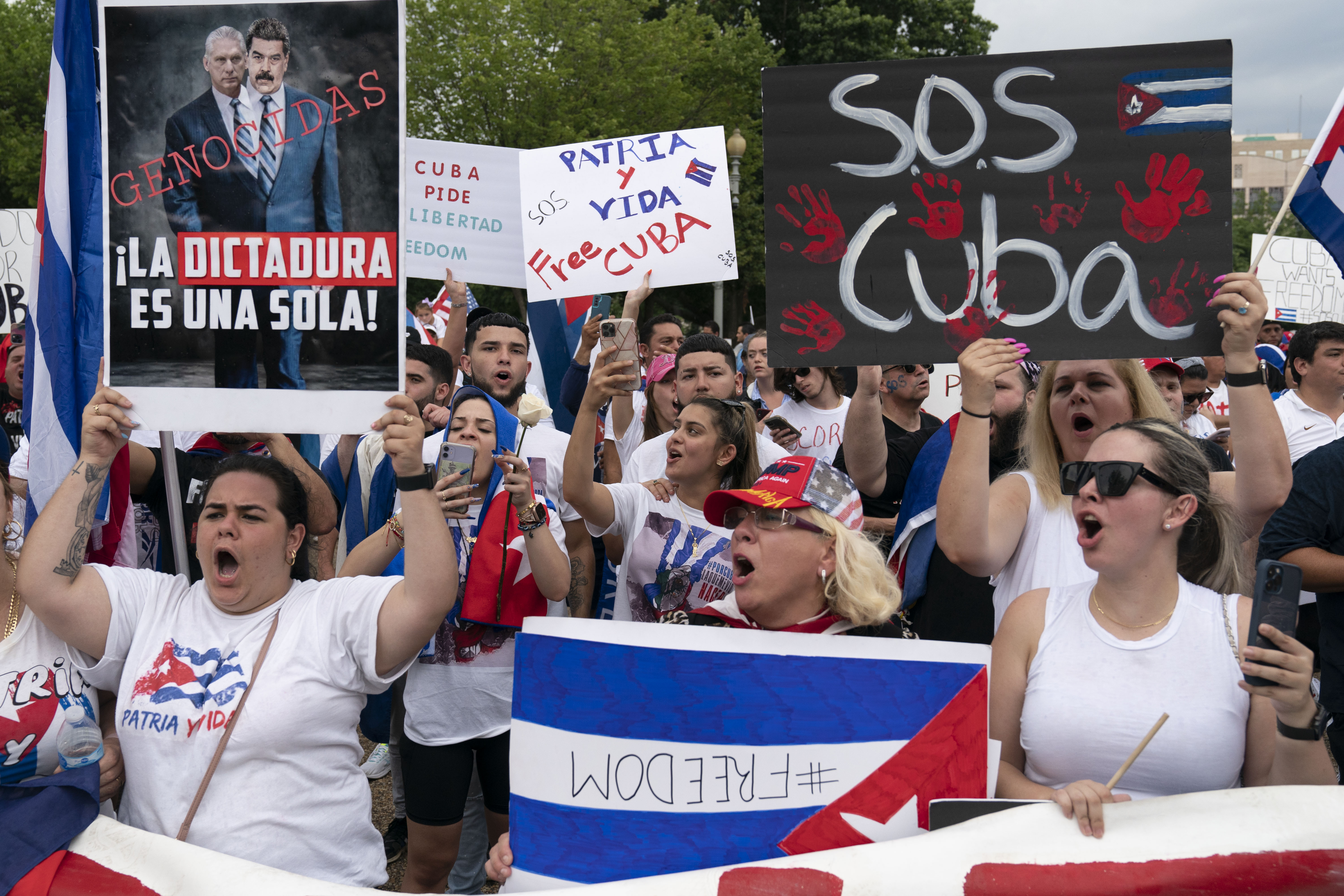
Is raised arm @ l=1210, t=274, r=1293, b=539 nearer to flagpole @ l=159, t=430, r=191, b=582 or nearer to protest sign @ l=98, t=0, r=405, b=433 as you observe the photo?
protest sign @ l=98, t=0, r=405, b=433

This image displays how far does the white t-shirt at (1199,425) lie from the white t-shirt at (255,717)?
519cm

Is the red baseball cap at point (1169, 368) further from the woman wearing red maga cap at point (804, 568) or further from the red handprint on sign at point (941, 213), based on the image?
the woman wearing red maga cap at point (804, 568)

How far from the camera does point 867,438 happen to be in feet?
13.1

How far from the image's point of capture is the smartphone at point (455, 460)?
10.7 ft

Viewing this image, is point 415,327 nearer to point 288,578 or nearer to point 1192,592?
point 288,578

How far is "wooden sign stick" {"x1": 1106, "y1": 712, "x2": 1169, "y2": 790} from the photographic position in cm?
198

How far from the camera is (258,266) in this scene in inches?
108

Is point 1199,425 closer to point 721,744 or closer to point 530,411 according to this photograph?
point 530,411

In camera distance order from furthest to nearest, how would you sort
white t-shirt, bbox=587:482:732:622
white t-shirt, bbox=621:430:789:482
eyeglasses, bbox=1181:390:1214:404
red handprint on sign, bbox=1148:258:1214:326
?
eyeglasses, bbox=1181:390:1214:404 → white t-shirt, bbox=621:430:789:482 → white t-shirt, bbox=587:482:732:622 → red handprint on sign, bbox=1148:258:1214:326

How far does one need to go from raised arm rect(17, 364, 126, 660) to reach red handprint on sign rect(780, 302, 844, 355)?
1.73 m

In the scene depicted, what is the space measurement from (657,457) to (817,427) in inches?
69.6

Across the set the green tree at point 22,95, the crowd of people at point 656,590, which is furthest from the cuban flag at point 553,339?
the green tree at point 22,95

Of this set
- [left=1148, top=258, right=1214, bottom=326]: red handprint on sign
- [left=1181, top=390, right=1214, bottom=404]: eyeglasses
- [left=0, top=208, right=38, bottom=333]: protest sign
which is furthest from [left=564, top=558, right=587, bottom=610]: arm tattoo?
[left=0, top=208, right=38, bottom=333]: protest sign

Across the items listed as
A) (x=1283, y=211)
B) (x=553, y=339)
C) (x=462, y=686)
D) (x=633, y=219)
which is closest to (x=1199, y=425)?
(x=633, y=219)
